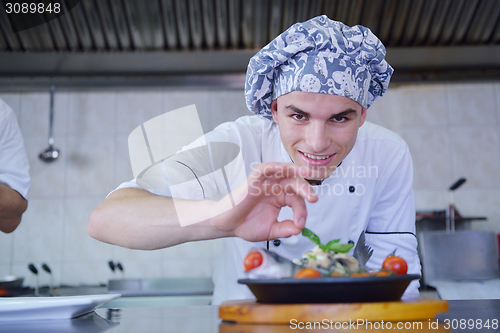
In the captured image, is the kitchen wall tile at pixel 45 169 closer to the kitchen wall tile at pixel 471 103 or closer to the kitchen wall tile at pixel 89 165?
the kitchen wall tile at pixel 89 165

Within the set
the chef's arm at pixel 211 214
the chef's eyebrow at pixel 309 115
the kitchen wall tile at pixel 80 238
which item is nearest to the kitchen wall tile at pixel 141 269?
the kitchen wall tile at pixel 80 238

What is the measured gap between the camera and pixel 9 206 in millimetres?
1518

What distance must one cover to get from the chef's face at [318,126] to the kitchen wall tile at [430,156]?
1.87 meters

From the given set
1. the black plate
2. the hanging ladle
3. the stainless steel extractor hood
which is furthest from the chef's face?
the hanging ladle

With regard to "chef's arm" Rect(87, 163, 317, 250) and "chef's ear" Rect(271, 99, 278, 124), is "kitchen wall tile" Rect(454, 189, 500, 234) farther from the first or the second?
"chef's arm" Rect(87, 163, 317, 250)

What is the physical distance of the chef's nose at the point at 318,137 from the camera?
1.04 metres

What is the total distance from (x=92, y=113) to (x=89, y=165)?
1.18 feet

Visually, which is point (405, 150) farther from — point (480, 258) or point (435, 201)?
point (435, 201)

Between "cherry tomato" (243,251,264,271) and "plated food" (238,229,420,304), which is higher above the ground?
"cherry tomato" (243,251,264,271)

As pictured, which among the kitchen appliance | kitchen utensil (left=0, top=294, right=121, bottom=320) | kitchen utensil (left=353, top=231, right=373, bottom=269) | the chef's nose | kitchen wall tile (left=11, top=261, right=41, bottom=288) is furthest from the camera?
kitchen wall tile (left=11, top=261, right=41, bottom=288)

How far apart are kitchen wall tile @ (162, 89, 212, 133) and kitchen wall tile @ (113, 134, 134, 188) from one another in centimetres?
36

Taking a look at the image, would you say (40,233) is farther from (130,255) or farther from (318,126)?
(318,126)

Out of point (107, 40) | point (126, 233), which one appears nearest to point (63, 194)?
point (107, 40)

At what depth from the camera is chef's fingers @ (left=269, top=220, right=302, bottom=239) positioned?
0.78 metres
